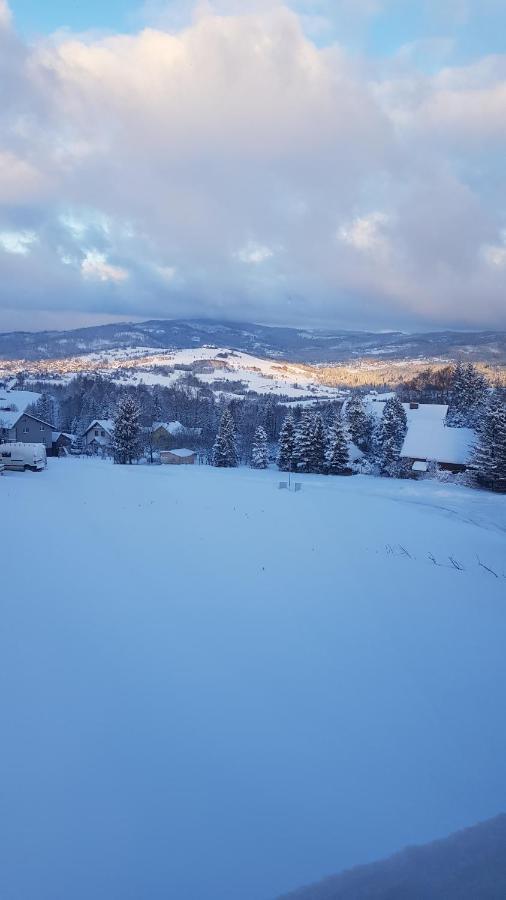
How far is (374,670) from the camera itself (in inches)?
234

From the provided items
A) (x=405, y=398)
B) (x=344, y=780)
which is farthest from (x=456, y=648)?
(x=405, y=398)

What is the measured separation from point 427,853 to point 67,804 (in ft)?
9.43

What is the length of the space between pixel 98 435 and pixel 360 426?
89.8 feet

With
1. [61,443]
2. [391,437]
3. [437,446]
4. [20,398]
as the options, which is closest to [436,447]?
[437,446]

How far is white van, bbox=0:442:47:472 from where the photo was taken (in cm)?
2164

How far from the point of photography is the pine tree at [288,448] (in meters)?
35.2

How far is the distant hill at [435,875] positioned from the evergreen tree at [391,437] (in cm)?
2997

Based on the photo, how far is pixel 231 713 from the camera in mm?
4930

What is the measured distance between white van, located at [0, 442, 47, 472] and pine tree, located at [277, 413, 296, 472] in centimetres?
1820

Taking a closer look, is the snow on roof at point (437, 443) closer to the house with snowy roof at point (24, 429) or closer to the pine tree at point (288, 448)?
the pine tree at point (288, 448)

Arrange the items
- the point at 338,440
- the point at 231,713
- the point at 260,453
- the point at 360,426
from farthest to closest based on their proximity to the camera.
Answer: the point at 360,426, the point at 260,453, the point at 338,440, the point at 231,713

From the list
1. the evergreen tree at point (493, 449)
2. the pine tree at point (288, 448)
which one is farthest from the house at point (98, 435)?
the evergreen tree at point (493, 449)

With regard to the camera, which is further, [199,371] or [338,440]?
[199,371]

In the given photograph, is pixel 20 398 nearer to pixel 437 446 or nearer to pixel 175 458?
pixel 175 458
